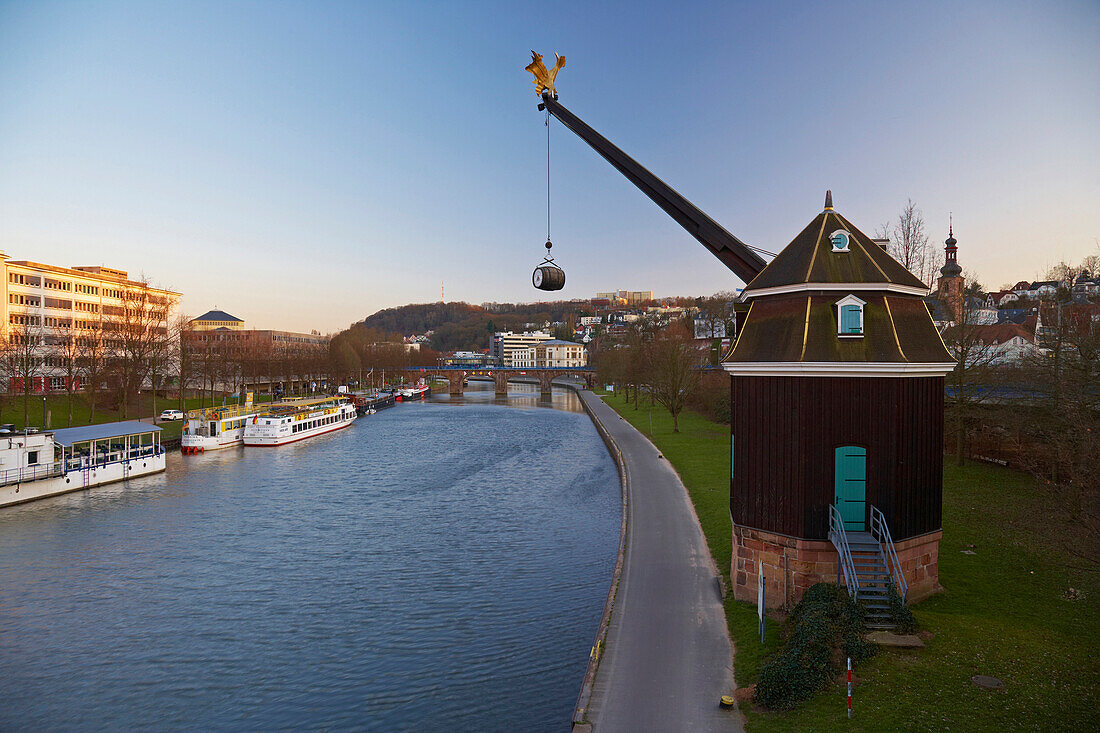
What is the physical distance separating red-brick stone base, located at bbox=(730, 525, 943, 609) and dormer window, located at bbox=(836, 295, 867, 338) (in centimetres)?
471

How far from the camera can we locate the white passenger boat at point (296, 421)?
48.7 meters

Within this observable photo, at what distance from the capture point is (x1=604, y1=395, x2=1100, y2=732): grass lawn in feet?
30.7

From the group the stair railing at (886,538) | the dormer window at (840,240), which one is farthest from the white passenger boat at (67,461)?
the dormer window at (840,240)

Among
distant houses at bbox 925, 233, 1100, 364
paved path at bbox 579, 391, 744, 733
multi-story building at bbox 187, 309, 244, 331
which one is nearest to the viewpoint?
paved path at bbox 579, 391, 744, 733

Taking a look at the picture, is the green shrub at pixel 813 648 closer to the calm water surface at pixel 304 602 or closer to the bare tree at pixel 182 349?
the calm water surface at pixel 304 602

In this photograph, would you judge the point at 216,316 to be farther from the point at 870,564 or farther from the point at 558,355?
the point at 870,564

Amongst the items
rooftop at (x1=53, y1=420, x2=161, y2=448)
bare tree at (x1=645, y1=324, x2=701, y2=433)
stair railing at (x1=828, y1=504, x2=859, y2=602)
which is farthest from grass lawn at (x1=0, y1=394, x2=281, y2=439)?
stair railing at (x1=828, y1=504, x2=859, y2=602)

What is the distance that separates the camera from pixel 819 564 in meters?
13.6

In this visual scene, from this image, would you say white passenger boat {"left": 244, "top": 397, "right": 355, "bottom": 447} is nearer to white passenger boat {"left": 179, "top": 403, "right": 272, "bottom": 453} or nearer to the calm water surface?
white passenger boat {"left": 179, "top": 403, "right": 272, "bottom": 453}

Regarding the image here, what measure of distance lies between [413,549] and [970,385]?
25373 millimetres

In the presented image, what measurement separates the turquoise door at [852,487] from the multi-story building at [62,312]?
50.9m

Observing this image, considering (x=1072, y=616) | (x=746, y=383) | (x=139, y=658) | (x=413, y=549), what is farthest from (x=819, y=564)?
(x=139, y=658)

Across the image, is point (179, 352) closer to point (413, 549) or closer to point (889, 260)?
point (413, 549)

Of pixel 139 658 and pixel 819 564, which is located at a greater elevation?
pixel 819 564
